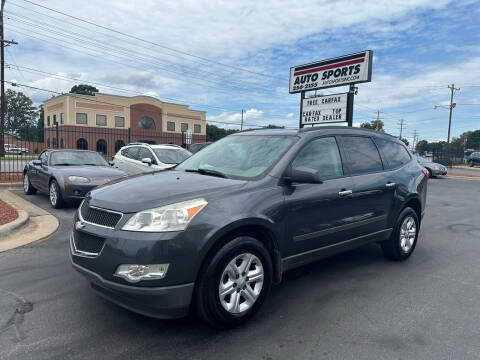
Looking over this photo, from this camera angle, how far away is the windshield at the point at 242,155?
3648mm

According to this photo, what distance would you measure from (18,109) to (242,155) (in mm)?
89129

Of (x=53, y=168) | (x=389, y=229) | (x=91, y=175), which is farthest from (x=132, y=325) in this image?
(x=53, y=168)

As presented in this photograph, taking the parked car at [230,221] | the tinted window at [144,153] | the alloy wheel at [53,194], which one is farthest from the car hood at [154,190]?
the tinted window at [144,153]

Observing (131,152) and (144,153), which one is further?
(131,152)

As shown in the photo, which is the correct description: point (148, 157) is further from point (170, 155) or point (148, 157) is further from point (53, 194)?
point (53, 194)

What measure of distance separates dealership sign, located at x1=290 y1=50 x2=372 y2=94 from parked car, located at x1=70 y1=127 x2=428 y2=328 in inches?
375

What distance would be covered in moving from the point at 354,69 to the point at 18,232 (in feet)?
39.8

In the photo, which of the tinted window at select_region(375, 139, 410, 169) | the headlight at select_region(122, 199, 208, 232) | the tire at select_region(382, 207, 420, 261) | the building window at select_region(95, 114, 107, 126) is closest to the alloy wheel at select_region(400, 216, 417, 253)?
the tire at select_region(382, 207, 420, 261)

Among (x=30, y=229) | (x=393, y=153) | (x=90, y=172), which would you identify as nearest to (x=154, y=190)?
(x=393, y=153)

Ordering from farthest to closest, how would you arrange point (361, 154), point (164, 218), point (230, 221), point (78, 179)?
point (78, 179) < point (361, 154) < point (230, 221) < point (164, 218)

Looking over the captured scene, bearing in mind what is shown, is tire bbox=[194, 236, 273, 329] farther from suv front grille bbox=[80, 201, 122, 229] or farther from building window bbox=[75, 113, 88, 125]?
building window bbox=[75, 113, 88, 125]

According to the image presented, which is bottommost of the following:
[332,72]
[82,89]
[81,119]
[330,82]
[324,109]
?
[324,109]

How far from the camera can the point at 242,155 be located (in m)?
3.97

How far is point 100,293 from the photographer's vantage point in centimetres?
290
